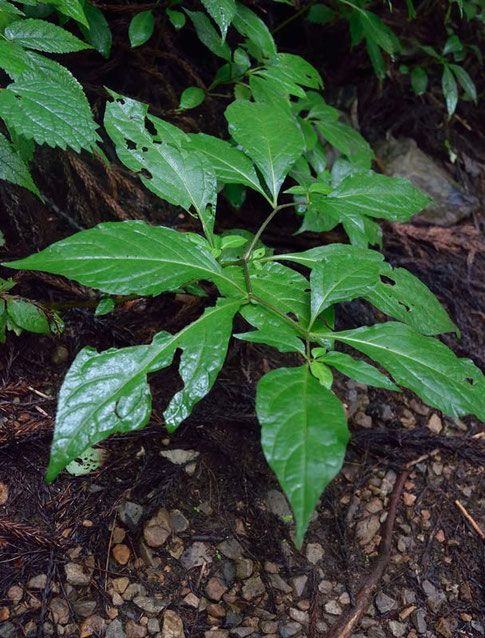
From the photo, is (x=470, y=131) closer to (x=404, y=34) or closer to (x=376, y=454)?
(x=404, y=34)

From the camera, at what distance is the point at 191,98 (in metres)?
1.99

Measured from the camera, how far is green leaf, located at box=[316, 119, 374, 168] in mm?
2121

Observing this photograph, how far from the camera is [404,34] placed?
294 cm

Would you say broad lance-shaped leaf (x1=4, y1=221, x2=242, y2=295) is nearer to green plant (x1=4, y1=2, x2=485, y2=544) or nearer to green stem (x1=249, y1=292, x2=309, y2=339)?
green plant (x1=4, y1=2, x2=485, y2=544)

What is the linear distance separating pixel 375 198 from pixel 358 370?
655mm

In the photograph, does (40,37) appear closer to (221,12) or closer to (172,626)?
(221,12)

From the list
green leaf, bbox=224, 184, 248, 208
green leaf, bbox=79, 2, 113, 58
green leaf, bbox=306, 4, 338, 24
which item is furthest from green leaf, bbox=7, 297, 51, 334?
green leaf, bbox=306, 4, 338, 24

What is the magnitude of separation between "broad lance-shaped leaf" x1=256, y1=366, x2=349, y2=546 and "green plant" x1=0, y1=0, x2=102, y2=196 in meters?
0.74

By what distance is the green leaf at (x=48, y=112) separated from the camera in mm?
1195

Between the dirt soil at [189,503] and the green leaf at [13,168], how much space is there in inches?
17.2

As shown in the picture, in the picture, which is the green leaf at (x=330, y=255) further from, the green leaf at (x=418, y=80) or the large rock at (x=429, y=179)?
the green leaf at (x=418, y=80)

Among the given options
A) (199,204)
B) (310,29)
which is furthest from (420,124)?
(199,204)

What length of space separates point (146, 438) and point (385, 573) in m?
0.83

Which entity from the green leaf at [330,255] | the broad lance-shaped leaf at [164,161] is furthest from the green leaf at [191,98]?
the green leaf at [330,255]
